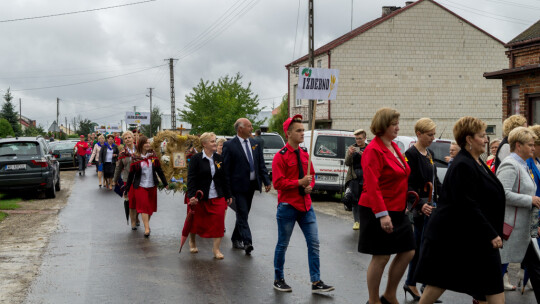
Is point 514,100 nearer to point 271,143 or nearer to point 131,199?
point 271,143

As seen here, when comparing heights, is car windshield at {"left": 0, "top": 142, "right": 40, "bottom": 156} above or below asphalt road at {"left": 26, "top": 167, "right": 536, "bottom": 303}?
above

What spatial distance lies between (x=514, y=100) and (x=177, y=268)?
15.0 meters

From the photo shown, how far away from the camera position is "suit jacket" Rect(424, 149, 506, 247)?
15.4ft

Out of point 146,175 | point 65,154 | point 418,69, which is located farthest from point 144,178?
point 418,69

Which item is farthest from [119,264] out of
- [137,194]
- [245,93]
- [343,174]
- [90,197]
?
[245,93]

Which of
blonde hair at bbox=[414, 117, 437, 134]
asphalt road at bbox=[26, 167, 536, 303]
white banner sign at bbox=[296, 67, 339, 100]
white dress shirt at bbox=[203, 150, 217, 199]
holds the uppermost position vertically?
white banner sign at bbox=[296, 67, 339, 100]

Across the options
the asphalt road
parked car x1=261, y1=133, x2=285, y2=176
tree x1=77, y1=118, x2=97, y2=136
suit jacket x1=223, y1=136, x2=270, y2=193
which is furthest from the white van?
tree x1=77, y1=118, x2=97, y2=136

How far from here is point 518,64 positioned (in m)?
20.3

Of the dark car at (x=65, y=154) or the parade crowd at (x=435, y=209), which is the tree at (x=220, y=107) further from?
the parade crowd at (x=435, y=209)

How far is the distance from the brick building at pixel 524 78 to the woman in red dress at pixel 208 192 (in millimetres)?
12381

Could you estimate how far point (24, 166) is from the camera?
1780 centimetres

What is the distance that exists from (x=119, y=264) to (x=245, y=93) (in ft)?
136

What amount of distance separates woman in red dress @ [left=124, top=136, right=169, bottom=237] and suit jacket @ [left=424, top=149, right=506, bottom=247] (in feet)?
23.4

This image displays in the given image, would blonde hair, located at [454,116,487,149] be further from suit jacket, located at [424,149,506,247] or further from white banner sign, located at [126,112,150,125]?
white banner sign, located at [126,112,150,125]
